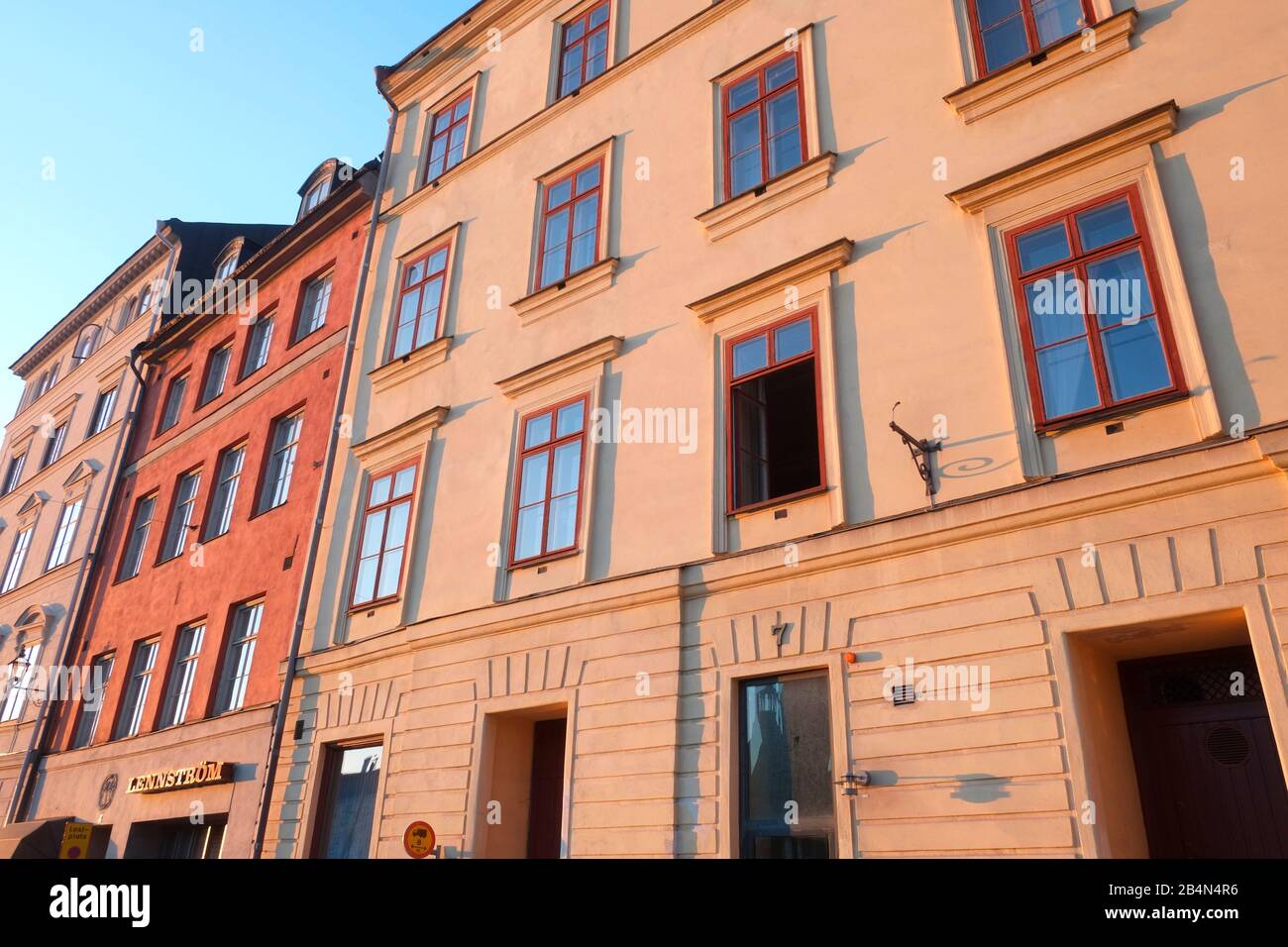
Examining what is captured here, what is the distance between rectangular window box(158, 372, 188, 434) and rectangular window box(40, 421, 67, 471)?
6987 millimetres

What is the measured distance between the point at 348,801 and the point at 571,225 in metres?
8.66

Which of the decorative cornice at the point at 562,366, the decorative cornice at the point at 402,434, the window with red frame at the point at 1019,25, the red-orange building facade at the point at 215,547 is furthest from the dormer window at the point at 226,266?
the window with red frame at the point at 1019,25

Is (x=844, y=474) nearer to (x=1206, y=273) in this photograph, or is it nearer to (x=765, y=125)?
(x=1206, y=273)

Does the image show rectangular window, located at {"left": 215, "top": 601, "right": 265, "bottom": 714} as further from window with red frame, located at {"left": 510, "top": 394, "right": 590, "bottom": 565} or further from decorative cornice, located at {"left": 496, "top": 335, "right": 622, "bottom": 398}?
decorative cornice, located at {"left": 496, "top": 335, "right": 622, "bottom": 398}

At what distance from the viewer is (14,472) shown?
30.7 m

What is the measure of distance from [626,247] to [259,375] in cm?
1028

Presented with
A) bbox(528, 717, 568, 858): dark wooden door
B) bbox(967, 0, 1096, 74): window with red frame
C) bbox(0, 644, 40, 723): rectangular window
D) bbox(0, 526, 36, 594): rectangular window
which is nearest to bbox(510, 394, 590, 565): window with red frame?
bbox(528, 717, 568, 858): dark wooden door

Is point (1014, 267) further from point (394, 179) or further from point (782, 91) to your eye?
point (394, 179)

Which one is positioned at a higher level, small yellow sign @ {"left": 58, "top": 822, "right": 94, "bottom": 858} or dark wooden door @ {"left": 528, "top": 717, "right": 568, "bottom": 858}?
dark wooden door @ {"left": 528, "top": 717, "right": 568, "bottom": 858}

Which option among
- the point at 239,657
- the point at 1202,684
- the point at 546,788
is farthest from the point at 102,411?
the point at 1202,684

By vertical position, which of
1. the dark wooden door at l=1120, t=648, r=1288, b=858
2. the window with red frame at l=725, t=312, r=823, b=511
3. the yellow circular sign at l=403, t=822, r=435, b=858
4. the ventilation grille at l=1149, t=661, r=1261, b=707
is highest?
the window with red frame at l=725, t=312, r=823, b=511

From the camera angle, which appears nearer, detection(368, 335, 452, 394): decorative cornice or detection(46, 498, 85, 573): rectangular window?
detection(368, 335, 452, 394): decorative cornice

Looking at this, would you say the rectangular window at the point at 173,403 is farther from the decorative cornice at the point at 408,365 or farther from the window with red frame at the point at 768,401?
the window with red frame at the point at 768,401

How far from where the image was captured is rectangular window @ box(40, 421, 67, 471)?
92.4ft
